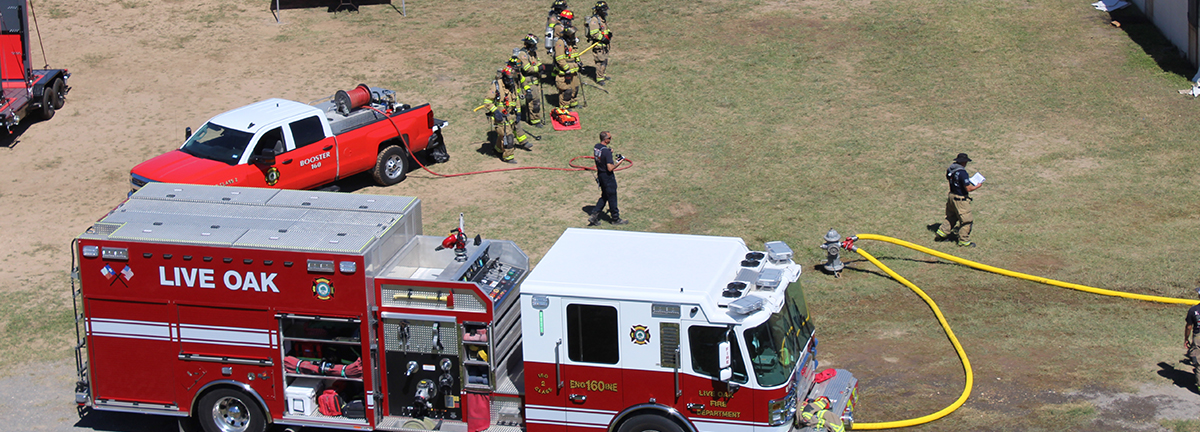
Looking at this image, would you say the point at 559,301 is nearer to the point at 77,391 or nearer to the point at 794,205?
the point at 77,391

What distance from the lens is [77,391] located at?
11062 millimetres

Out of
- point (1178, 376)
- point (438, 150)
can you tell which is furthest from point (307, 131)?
point (1178, 376)

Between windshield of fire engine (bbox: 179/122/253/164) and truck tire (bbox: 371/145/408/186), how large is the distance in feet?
8.73

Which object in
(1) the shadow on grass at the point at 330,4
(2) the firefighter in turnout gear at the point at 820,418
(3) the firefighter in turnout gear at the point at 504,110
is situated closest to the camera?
(2) the firefighter in turnout gear at the point at 820,418

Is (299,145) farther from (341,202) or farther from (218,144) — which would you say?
(341,202)

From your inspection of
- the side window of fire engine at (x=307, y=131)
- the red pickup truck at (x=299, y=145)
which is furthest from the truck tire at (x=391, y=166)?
the side window of fire engine at (x=307, y=131)

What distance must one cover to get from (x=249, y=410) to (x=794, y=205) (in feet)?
33.6

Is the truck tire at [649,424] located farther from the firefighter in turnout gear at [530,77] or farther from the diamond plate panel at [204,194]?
the firefighter in turnout gear at [530,77]

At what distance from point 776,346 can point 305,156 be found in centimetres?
1065

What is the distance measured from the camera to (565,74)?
872 inches

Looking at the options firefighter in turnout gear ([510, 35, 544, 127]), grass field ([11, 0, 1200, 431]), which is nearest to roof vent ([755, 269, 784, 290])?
grass field ([11, 0, 1200, 431])

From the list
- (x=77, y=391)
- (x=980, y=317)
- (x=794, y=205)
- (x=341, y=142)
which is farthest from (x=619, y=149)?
Result: (x=77, y=391)

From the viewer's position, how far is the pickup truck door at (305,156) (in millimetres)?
17531

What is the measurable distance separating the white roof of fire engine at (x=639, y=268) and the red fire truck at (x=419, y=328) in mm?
22
